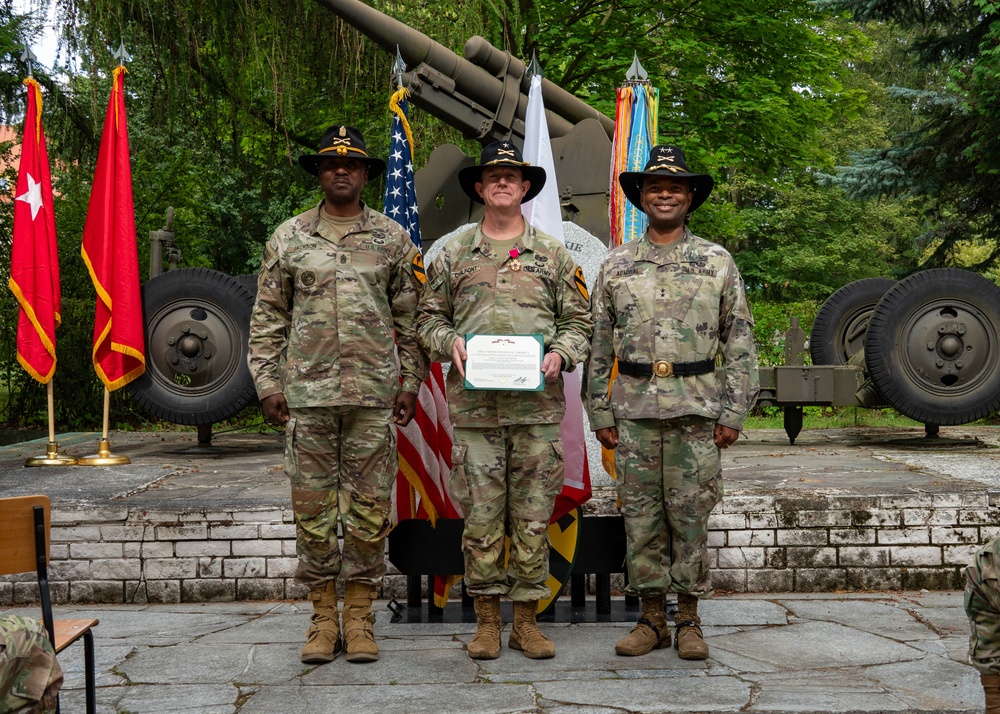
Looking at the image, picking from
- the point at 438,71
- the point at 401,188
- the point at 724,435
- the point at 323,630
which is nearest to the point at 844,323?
the point at 438,71

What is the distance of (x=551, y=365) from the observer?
425 centimetres

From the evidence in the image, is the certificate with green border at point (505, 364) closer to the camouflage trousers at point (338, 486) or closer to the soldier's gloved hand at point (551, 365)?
the soldier's gloved hand at point (551, 365)

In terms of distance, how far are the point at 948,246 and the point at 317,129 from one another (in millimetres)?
8750

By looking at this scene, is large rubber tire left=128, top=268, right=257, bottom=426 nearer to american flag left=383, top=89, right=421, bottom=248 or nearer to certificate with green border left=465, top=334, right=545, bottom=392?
american flag left=383, top=89, right=421, bottom=248

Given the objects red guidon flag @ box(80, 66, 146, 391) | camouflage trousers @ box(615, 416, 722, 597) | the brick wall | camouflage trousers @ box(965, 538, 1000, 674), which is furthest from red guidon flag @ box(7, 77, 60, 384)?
camouflage trousers @ box(965, 538, 1000, 674)

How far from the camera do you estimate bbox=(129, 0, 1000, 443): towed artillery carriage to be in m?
7.41

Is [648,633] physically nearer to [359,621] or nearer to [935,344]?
[359,621]

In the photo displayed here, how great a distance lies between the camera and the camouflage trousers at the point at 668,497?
429cm

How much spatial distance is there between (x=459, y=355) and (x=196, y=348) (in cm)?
372

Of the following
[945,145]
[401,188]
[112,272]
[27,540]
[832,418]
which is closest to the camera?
[27,540]

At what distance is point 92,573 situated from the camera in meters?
5.47

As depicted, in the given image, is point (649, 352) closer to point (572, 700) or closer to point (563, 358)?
point (563, 358)

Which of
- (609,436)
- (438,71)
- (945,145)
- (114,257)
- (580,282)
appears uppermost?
(945,145)

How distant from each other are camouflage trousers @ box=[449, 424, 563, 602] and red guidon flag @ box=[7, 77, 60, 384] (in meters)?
3.84
